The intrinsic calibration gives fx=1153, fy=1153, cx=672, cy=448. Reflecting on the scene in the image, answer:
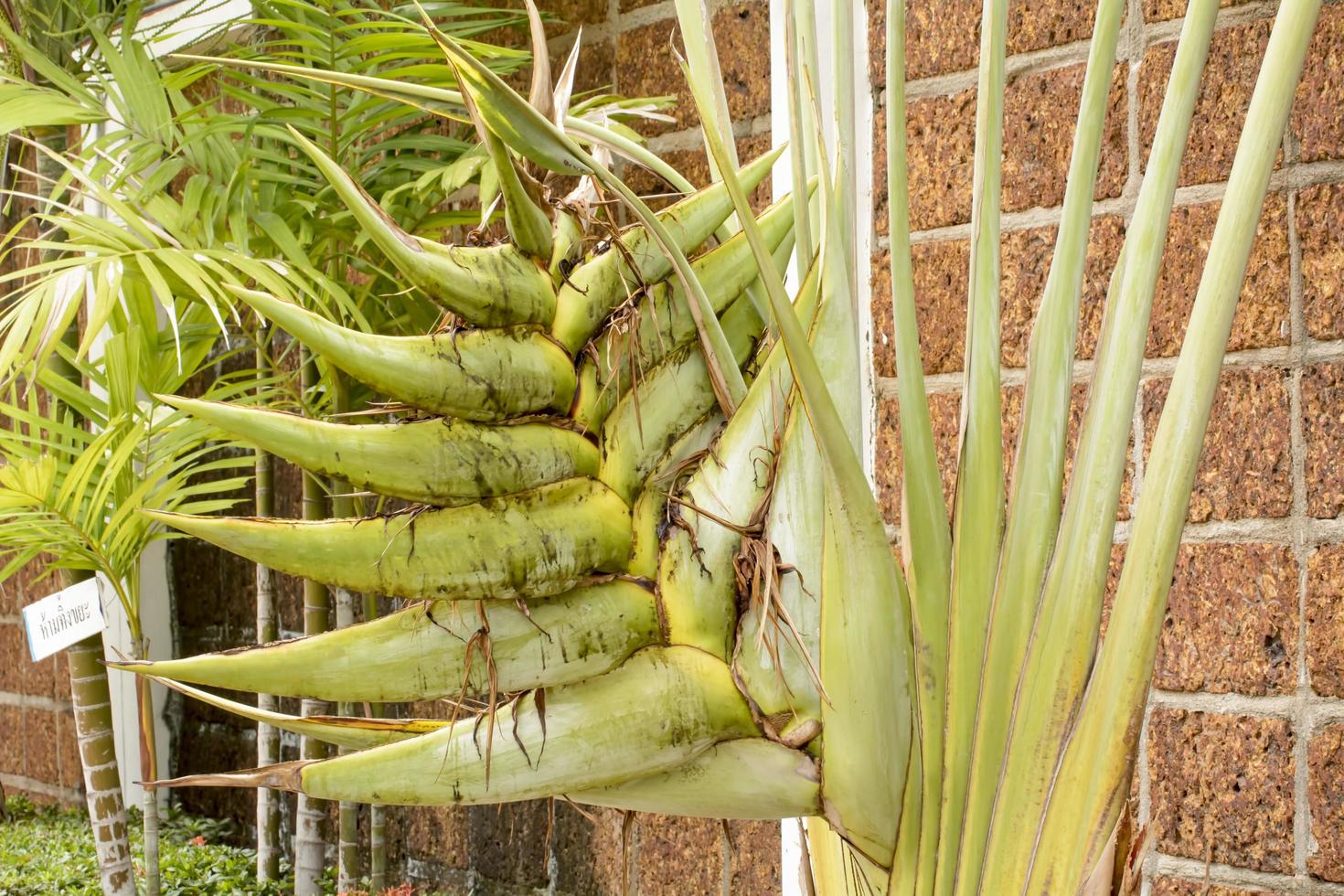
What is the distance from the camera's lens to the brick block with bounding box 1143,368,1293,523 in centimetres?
71

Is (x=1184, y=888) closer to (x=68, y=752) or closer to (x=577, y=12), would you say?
(x=577, y=12)

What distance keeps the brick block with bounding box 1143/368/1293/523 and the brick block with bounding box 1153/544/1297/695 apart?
0.03m

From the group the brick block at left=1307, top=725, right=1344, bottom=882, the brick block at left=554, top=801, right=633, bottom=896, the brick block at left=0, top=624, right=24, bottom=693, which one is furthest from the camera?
the brick block at left=0, top=624, right=24, bottom=693

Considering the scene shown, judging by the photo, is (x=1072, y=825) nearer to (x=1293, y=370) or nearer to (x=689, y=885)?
(x=1293, y=370)


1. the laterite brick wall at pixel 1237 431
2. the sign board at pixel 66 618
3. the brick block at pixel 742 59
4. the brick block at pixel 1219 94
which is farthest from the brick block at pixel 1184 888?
the sign board at pixel 66 618

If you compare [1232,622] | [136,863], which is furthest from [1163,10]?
[136,863]

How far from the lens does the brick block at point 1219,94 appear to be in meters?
0.71

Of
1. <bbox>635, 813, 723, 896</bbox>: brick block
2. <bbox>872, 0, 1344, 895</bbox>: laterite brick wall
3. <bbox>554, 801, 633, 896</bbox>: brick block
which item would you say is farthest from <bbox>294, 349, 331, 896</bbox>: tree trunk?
<bbox>872, 0, 1344, 895</bbox>: laterite brick wall

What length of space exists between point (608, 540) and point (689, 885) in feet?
2.92

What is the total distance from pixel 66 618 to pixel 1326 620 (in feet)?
3.89

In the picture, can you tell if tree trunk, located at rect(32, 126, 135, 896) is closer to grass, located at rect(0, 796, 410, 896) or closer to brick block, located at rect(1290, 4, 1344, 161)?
grass, located at rect(0, 796, 410, 896)

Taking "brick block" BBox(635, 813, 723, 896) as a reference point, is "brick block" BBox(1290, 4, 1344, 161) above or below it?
above

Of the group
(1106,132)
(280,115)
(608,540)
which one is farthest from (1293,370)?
(280,115)

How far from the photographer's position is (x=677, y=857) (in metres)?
1.14
